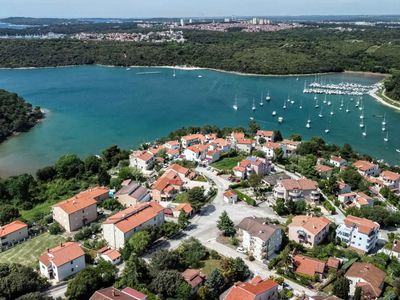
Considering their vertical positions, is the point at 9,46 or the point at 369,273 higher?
the point at 9,46

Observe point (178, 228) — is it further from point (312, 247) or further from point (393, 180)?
point (393, 180)

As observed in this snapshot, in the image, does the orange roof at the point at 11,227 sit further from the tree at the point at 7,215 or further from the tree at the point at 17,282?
the tree at the point at 17,282

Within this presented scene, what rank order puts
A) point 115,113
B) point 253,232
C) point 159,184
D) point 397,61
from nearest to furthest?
point 253,232 → point 159,184 → point 115,113 → point 397,61

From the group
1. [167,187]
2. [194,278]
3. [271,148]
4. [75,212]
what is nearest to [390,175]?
[271,148]

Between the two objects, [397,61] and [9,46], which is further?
[9,46]

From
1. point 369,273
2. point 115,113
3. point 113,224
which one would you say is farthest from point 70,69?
point 369,273

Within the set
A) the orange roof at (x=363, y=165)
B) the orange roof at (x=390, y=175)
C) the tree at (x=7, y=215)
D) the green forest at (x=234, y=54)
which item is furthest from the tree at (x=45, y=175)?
the green forest at (x=234, y=54)

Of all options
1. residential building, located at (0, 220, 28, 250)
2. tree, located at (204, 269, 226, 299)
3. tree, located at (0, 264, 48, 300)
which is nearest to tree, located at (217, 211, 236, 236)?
tree, located at (204, 269, 226, 299)
